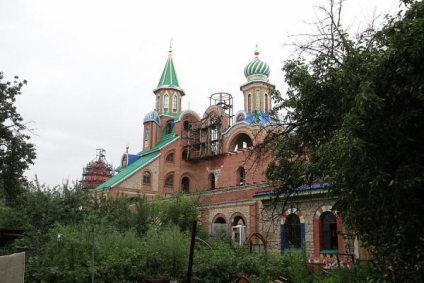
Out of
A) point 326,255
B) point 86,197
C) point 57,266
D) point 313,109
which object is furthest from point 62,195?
point 313,109

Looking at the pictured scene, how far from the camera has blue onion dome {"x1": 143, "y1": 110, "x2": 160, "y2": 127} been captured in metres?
44.6

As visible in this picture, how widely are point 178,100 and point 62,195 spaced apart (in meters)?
26.0

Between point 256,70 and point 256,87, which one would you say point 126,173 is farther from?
point 256,70

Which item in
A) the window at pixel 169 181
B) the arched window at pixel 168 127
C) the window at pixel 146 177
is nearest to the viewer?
the window at pixel 146 177

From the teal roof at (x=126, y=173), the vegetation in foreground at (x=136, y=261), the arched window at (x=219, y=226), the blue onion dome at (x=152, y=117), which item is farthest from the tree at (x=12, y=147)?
the blue onion dome at (x=152, y=117)

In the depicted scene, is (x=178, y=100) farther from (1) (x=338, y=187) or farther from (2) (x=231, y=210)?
(1) (x=338, y=187)

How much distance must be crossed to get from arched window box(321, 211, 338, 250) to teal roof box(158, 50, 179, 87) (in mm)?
Result: 28551

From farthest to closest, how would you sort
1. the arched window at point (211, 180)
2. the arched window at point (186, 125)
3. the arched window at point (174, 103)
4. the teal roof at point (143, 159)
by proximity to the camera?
the arched window at point (174, 103) → the arched window at point (186, 125) → the arched window at point (211, 180) → the teal roof at point (143, 159)

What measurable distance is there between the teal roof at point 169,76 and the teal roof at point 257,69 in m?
9.65

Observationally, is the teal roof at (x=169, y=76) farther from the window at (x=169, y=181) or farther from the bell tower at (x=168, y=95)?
the window at (x=169, y=181)

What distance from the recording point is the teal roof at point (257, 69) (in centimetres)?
4006

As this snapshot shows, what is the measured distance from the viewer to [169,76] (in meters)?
47.1

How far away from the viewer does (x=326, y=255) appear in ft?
68.1

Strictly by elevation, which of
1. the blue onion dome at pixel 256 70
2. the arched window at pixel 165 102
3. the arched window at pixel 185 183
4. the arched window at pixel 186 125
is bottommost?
the arched window at pixel 185 183
